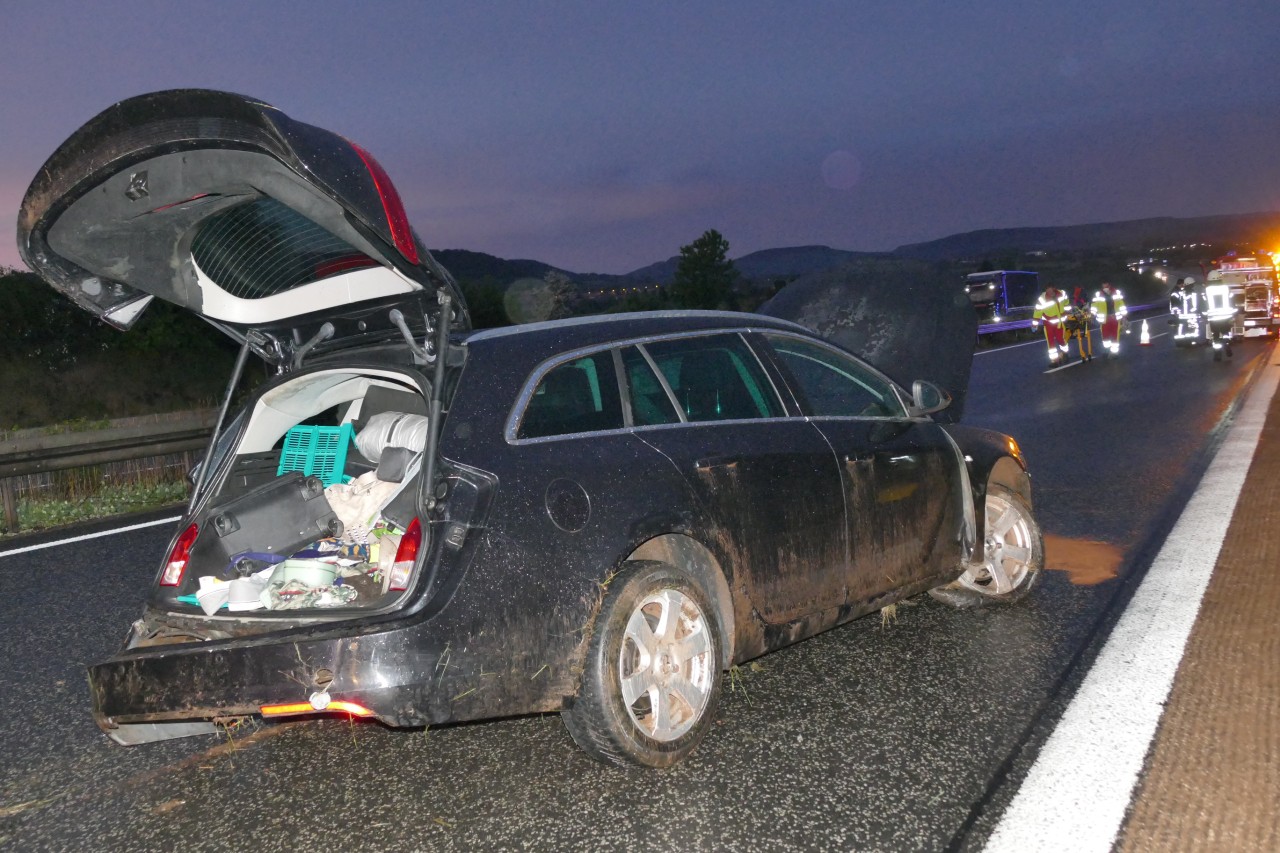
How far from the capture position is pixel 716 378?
5141 mm

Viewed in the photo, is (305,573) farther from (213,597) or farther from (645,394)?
(645,394)

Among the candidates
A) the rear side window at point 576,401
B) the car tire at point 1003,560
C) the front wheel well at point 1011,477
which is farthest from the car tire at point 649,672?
the front wheel well at point 1011,477

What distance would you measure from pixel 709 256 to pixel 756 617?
73.6 meters

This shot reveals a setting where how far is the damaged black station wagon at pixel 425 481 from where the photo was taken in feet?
12.8

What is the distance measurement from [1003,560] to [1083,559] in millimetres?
1194

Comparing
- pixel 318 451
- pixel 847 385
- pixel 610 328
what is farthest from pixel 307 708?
pixel 847 385

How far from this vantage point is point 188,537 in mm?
Result: 4754

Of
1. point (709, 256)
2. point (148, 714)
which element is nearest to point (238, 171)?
point (148, 714)

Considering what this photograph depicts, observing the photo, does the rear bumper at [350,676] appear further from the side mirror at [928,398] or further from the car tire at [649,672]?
the side mirror at [928,398]

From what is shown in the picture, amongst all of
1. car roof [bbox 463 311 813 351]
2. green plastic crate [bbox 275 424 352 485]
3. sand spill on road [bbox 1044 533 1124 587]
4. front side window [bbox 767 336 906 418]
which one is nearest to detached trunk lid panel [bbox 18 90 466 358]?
car roof [bbox 463 311 813 351]

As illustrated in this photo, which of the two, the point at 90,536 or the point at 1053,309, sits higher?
the point at 1053,309

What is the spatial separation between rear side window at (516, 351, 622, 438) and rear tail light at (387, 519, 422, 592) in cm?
49

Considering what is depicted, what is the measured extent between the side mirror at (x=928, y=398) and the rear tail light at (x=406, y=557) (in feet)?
9.17

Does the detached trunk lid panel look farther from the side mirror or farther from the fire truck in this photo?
the fire truck
